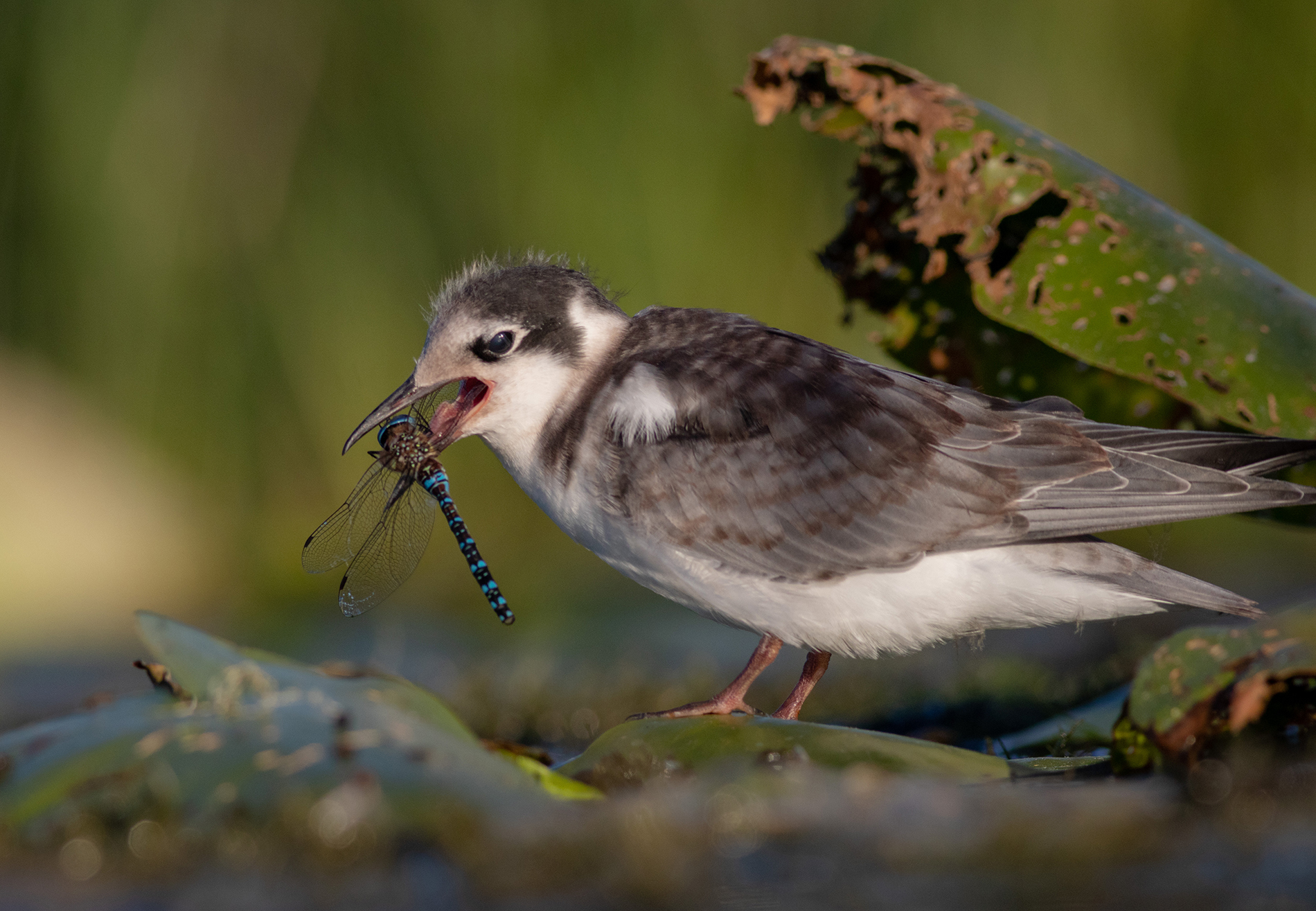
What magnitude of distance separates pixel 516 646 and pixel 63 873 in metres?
2.81

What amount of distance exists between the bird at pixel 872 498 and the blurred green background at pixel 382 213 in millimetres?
1396

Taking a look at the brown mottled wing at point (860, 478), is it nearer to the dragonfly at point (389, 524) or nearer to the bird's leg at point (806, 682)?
the bird's leg at point (806, 682)

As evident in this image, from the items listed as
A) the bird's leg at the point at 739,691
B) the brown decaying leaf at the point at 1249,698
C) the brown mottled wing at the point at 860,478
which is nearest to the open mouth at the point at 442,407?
the brown mottled wing at the point at 860,478

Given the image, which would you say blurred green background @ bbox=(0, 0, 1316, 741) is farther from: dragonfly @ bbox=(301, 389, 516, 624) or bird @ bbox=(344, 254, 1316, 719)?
bird @ bbox=(344, 254, 1316, 719)

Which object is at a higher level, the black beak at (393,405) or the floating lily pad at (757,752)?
the black beak at (393,405)

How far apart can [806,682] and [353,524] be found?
1338 mm

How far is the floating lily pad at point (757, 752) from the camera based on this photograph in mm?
2318

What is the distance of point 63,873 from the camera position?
1790 mm

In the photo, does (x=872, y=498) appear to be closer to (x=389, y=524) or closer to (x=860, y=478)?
(x=860, y=478)

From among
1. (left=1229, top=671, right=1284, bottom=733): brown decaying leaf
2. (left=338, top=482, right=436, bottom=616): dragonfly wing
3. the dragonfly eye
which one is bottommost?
(left=1229, top=671, right=1284, bottom=733): brown decaying leaf

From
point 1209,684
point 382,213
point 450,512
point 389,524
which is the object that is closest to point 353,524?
point 389,524

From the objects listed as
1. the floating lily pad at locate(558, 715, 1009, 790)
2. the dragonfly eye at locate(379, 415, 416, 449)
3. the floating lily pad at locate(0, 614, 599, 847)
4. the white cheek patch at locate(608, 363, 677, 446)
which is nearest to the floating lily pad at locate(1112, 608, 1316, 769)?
the floating lily pad at locate(558, 715, 1009, 790)

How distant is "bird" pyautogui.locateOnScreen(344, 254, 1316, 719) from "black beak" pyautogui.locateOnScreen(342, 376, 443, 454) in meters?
0.46

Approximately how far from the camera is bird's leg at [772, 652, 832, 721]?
3309 millimetres
